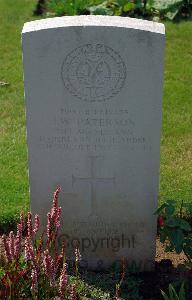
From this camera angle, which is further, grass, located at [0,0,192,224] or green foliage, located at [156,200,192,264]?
grass, located at [0,0,192,224]

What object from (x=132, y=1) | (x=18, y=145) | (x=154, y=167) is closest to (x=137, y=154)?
(x=154, y=167)

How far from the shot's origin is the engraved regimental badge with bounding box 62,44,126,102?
4152mm

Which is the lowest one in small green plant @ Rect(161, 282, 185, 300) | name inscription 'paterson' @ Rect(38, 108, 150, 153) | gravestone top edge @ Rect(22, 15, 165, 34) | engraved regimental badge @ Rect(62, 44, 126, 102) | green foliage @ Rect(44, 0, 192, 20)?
small green plant @ Rect(161, 282, 185, 300)

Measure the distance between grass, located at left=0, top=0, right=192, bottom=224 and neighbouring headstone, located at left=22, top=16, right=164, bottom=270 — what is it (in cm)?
88

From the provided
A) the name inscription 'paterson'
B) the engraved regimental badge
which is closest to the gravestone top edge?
the engraved regimental badge

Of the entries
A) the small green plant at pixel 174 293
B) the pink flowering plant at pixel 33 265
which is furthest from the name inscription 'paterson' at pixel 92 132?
the small green plant at pixel 174 293

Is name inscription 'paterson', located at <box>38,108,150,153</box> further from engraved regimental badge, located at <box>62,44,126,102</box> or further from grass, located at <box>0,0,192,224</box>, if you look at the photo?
grass, located at <box>0,0,192,224</box>

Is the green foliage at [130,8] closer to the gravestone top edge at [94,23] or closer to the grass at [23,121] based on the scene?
the grass at [23,121]

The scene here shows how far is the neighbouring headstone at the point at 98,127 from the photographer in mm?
4125

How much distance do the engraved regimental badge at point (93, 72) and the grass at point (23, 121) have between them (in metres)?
1.51

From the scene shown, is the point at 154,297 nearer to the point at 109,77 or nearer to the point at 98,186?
the point at 98,186

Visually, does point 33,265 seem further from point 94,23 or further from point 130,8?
point 130,8

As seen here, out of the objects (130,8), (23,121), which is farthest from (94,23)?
(130,8)

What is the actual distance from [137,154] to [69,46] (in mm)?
867
